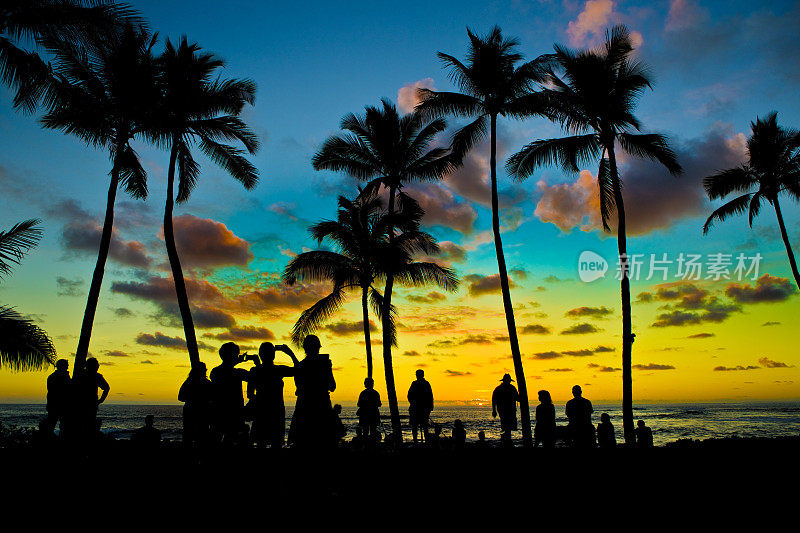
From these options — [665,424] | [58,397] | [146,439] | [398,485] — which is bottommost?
[665,424]

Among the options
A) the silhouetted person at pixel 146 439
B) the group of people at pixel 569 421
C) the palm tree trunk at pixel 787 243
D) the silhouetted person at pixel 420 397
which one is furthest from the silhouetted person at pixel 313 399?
the palm tree trunk at pixel 787 243

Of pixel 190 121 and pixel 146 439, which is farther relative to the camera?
pixel 190 121

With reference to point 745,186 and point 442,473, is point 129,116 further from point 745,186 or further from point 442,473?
point 745,186

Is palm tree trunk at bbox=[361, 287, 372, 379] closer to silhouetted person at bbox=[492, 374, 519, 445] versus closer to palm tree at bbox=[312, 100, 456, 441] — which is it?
palm tree at bbox=[312, 100, 456, 441]

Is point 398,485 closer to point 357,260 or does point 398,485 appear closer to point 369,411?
point 369,411

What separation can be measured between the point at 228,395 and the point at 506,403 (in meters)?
8.84

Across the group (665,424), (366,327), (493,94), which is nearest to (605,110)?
(493,94)

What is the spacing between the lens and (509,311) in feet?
63.0

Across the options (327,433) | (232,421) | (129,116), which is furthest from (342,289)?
(327,433)

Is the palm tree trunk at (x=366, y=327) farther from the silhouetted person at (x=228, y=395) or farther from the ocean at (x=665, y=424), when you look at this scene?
the silhouetted person at (x=228, y=395)

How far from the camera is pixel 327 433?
7074 mm

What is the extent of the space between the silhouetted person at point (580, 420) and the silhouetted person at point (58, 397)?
35.4ft

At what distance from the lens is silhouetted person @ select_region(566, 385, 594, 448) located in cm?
1291

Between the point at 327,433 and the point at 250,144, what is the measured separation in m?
16.5
